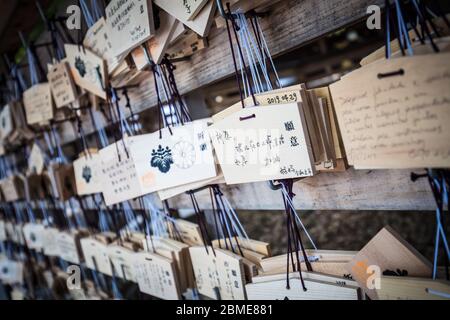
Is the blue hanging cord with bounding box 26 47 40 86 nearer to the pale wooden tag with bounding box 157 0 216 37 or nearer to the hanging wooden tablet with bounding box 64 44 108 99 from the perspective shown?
the hanging wooden tablet with bounding box 64 44 108 99

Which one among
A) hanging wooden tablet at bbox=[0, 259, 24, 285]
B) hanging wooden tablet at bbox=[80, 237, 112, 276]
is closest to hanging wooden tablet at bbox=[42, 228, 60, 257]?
hanging wooden tablet at bbox=[80, 237, 112, 276]

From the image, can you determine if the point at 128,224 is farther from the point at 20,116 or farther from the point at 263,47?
the point at 263,47

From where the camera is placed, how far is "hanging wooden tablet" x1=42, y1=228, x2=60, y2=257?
5.83ft

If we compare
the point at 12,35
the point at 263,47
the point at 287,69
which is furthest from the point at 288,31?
the point at 287,69

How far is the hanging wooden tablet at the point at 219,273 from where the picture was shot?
3.02ft

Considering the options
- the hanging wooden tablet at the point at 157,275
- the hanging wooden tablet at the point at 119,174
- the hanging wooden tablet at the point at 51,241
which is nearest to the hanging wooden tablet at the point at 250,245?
the hanging wooden tablet at the point at 157,275

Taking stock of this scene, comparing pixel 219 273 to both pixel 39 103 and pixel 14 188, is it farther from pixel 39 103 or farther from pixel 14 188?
pixel 14 188

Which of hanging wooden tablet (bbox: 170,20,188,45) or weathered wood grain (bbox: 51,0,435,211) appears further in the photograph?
hanging wooden tablet (bbox: 170,20,188,45)

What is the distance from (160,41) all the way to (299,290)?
587 millimetres

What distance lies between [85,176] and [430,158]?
3.80 feet

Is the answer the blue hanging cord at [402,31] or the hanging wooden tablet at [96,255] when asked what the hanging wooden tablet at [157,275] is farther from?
the blue hanging cord at [402,31]

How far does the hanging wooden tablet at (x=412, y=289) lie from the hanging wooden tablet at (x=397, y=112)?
0.65 ft

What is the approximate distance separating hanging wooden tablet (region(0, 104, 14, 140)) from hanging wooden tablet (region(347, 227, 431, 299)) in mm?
1621

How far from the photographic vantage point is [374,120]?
0.55m
